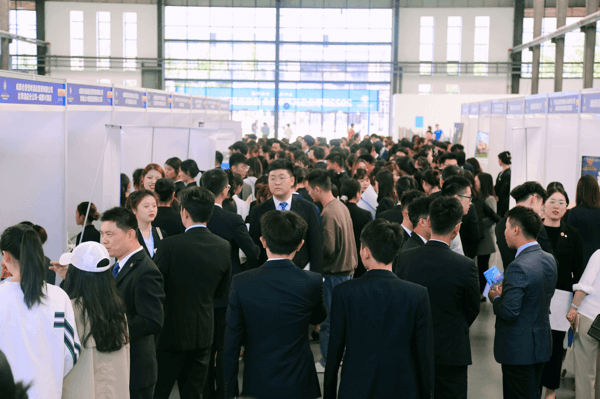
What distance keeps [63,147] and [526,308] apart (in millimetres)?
4226

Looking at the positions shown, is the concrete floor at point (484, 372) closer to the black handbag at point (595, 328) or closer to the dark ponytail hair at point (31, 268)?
the black handbag at point (595, 328)

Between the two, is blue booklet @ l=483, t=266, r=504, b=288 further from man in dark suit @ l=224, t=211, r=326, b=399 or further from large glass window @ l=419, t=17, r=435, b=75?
large glass window @ l=419, t=17, r=435, b=75

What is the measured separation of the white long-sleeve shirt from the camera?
150 inches

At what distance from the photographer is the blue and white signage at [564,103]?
281 inches

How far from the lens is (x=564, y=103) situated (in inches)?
293

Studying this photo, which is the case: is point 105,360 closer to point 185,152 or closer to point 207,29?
point 185,152

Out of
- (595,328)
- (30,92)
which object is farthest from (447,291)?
(30,92)

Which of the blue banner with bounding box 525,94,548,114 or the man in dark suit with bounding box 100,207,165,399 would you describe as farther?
the blue banner with bounding box 525,94,548,114

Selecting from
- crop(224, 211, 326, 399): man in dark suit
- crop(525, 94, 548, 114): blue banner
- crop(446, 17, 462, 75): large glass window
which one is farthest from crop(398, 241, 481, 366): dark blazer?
crop(446, 17, 462, 75): large glass window

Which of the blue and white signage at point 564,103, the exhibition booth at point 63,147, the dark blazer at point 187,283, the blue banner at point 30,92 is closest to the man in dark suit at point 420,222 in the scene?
the dark blazer at point 187,283

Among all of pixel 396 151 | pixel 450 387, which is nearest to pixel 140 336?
pixel 450 387

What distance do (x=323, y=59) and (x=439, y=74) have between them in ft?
17.0

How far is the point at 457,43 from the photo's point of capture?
26.1m

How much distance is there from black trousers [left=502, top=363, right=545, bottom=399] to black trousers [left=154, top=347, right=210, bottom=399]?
1783mm
